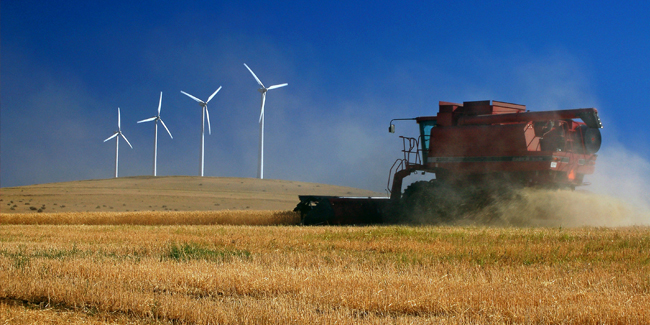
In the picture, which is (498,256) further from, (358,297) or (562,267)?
(358,297)

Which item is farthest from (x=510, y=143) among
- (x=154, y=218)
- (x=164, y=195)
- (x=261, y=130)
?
(x=261, y=130)

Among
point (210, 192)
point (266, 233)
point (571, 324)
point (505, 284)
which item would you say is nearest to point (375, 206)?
point (266, 233)

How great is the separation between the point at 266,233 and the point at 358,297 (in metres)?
9.35

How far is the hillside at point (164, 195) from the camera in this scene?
45103 mm

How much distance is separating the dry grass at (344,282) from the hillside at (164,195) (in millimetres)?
34392

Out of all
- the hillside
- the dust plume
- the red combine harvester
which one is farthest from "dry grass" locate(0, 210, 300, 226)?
the hillside

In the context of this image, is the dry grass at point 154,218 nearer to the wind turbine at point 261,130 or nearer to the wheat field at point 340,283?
the wheat field at point 340,283

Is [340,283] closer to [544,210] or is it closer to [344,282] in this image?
[344,282]


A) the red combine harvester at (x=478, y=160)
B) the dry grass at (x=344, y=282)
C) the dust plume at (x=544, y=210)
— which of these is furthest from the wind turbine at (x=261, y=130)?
the dry grass at (x=344, y=282)

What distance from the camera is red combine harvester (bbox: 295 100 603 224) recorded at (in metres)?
18.3

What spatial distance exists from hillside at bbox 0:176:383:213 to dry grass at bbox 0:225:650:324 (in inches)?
1354

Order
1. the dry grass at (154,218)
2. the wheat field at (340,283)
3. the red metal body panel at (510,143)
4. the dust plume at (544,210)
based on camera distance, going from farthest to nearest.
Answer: the dry grass at (154,218), the red metal body panel at (510,143), the dust plume at (544,210), the wheat field at (340,283)

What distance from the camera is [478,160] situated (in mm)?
19562

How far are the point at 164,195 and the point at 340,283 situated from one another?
49.1 metres
